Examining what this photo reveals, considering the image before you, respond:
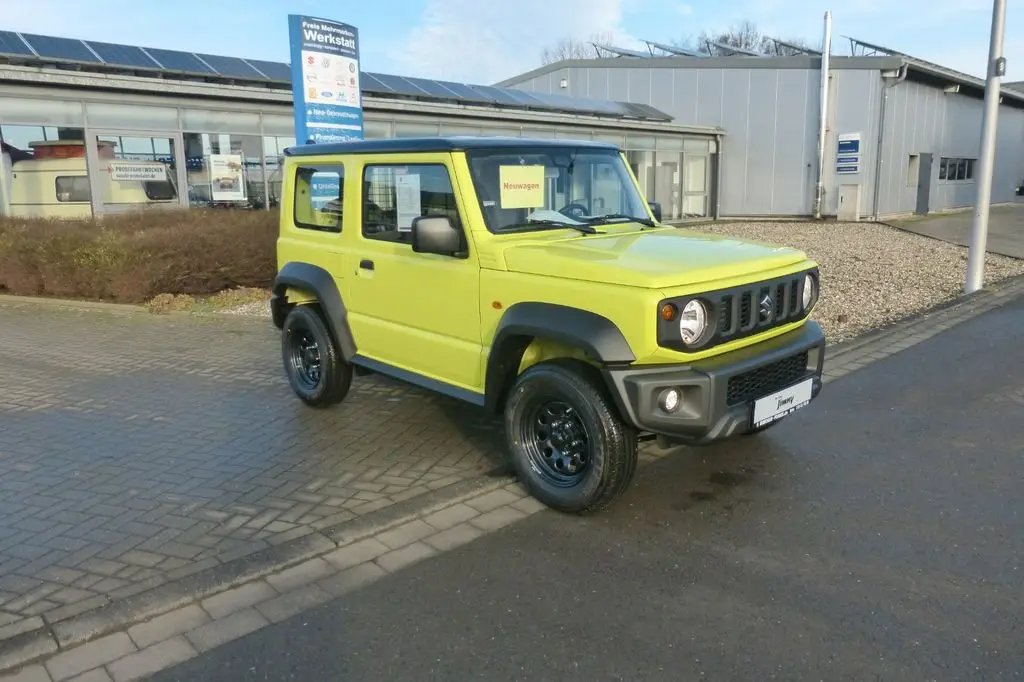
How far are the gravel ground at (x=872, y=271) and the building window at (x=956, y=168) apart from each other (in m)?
8.61

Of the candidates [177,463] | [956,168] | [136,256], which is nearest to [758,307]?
[177,463]

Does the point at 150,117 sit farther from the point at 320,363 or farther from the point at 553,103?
the point at 553,103

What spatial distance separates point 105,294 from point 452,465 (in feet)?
27.7

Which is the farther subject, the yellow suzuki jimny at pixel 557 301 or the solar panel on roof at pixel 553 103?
the solar panel on roof at pixel 553 103

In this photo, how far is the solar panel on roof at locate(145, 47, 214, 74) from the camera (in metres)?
15.4

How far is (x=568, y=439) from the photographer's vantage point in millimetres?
4422

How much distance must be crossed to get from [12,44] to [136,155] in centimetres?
253

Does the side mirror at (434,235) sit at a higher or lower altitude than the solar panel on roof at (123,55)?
lower

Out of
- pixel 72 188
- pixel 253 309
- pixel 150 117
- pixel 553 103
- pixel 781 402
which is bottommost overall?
pixel 253 309

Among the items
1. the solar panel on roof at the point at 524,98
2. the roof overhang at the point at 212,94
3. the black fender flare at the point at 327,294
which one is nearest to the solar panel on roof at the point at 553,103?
the solar panel on roof at the point at 524,98

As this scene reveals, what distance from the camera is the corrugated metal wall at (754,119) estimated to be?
27.0 metres

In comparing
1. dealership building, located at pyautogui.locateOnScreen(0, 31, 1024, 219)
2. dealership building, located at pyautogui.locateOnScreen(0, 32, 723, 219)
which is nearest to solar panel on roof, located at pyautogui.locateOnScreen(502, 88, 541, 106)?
dealership building, located at pyautogui.locateOnScreen(0, 31, 1024, 219)

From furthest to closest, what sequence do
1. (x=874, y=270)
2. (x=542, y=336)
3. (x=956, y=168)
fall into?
1. (x=956, y=168)
2. (x=874, y=270)
3. (x=542, y=336)

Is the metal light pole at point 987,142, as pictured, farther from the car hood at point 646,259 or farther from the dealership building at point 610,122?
the dealership building at point 610,122
